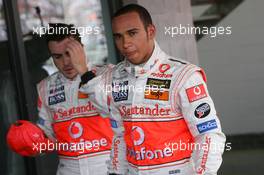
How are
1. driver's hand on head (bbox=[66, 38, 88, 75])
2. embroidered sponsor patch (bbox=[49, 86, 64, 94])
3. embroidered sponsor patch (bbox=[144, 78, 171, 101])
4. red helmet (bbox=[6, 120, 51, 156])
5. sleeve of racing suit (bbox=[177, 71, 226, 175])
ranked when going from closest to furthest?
sleeve of racing suit (bbox=[177, 71, 226, 175])
embroidered sponsor patch (bbox=[144, 78, 171, 101])
driver's hand on head (bbox=[66, 38, 88, 75])
red helmet (bbox=[6, 120, 51, 156])
embroidered sponsor patch (bbox=[49, 86, 64, 94])

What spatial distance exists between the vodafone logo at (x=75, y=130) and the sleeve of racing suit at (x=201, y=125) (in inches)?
39.5

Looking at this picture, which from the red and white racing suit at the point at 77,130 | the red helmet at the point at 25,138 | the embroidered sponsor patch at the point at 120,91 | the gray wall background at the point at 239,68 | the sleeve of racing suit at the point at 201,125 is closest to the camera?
the sleeve of racing suit at the point at 201,125

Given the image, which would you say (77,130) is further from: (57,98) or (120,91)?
(120,91)

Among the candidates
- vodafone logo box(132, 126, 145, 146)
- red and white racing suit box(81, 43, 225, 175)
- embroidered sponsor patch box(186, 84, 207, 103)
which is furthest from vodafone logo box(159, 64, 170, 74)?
vodafone logo box(132, 126, 145, 146)

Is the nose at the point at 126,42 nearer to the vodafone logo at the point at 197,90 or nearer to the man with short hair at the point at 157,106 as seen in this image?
the man with short hair at the point at 157,106

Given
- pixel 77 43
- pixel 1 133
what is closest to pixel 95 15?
pixel 1 133

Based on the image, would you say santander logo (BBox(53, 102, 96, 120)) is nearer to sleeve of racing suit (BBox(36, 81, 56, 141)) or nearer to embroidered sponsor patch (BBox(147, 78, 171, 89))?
sleeve of racing suit (BBox(36, 81, 56, 141))

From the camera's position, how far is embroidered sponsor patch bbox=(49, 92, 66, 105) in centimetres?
384

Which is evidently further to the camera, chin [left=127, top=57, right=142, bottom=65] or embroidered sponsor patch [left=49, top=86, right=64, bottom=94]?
embroidered sponsor patch [left=49, top=86, right=64, bottom=94]

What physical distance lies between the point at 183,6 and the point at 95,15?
0.92m

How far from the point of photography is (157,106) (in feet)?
9.91

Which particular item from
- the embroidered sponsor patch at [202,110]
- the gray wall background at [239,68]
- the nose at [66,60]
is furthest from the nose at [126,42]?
the gray wall background at [239,68]

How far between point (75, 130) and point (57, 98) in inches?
9.8

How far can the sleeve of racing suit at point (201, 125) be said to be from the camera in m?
2.81
